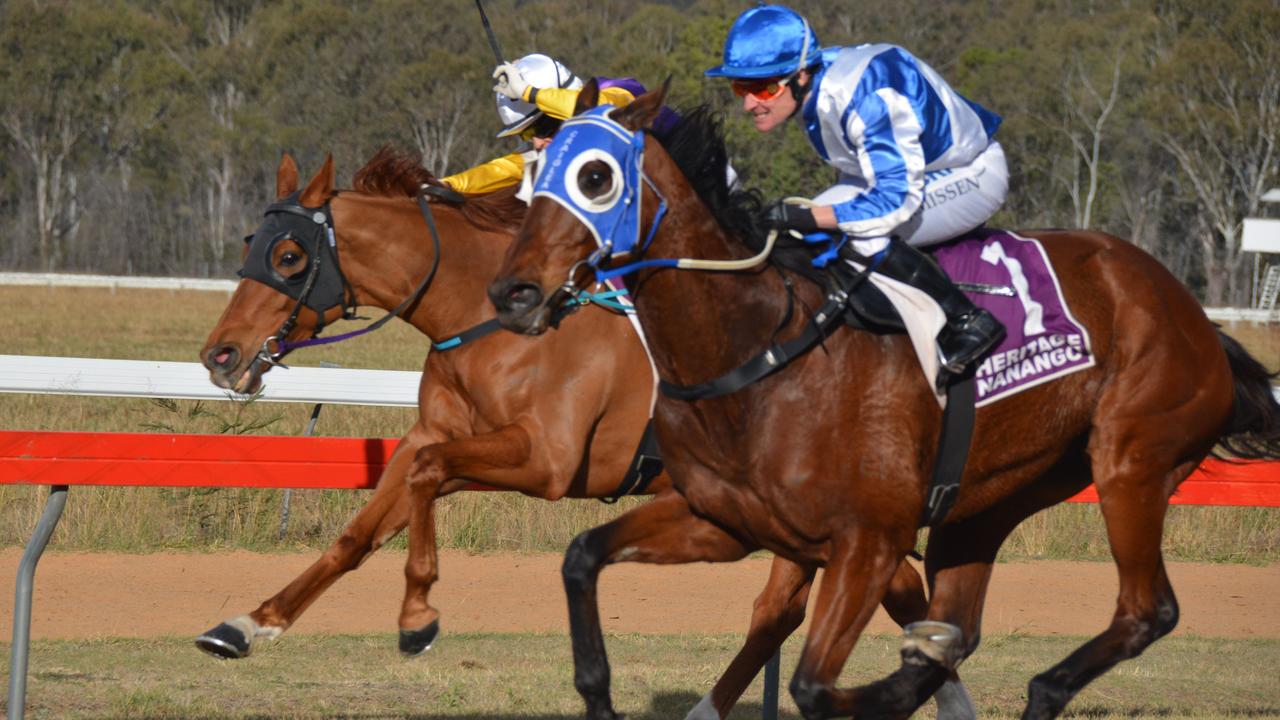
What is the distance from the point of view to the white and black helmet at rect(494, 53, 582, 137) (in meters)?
5.66

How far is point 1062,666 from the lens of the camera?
440 centimetres

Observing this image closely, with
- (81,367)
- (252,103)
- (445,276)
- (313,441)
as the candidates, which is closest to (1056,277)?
(445,276)

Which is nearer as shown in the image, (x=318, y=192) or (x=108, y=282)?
(x=318, y=192)

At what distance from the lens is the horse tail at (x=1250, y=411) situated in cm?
479

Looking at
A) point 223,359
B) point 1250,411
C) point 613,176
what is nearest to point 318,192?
point 223,359

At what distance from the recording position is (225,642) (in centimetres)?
445

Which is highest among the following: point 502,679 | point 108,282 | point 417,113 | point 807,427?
point 807,427

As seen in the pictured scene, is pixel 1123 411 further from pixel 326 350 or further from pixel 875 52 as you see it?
pixel 326 350

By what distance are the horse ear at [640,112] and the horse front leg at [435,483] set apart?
1519mm

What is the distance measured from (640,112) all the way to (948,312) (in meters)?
0.95

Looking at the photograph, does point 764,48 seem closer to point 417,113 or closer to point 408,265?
point 408,265

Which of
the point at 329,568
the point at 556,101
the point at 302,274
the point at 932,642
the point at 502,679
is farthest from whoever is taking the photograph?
the point at 502,679

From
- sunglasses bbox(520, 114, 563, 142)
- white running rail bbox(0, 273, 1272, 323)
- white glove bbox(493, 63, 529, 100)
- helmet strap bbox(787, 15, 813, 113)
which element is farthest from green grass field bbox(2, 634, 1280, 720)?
white running rail bbox(0, 273, 1272, 323)

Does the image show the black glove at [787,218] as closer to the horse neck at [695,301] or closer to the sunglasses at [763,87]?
the horse neck at [695,301]
